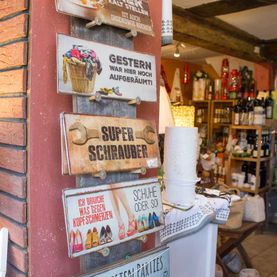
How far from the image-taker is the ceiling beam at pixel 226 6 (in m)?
2.64

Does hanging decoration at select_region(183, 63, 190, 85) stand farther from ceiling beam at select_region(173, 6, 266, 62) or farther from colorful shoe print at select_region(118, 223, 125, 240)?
colorful shoe print at select_region(118, 223, 125, 240)

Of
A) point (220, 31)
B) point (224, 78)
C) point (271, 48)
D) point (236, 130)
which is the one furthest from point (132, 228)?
point (224, 78)

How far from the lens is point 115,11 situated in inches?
42.8

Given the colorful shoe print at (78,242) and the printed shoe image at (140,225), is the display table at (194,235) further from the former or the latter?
the colorful shoe print at (78,242)

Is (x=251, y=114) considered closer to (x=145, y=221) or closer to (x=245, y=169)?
(x=245, y=169)

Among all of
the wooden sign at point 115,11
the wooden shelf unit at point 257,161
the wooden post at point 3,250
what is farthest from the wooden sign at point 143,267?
the wooden shelf unit at point 257,161

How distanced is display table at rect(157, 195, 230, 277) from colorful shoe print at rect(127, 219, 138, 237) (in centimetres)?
42

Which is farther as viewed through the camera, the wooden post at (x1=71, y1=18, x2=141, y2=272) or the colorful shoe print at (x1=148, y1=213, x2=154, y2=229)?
the colorful shoe print at (x1=148, y1=213, x2=154, y2=229)

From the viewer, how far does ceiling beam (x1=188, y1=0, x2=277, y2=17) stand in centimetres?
264

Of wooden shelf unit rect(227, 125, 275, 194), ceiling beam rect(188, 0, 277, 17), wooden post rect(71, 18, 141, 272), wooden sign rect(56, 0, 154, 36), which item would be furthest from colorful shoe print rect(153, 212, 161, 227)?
wooden shelf unit rect(227, 125, 275, 194)

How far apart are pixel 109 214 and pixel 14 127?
1.29ft

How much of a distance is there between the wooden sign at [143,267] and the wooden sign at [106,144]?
1.00 ft

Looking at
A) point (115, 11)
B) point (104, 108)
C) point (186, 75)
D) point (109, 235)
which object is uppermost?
point (186, 75)

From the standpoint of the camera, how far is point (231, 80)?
15.4 ft
